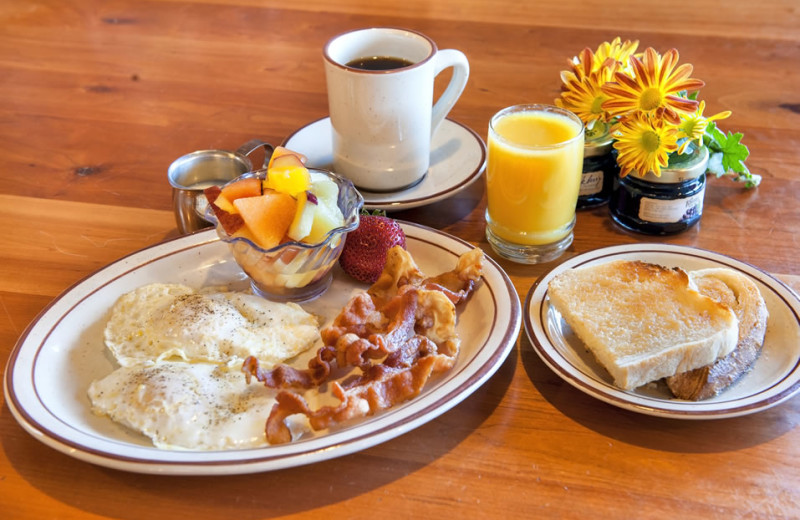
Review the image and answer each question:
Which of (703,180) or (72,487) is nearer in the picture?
(72,487)

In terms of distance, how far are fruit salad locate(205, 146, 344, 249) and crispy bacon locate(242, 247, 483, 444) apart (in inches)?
6.1

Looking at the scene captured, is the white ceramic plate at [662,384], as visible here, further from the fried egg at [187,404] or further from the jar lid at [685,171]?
the fried egg at [187,404]

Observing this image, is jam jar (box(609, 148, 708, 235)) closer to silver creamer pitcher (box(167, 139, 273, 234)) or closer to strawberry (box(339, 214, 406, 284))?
strawberry (box(339, 214, 406, 284))

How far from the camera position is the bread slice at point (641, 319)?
1.22m

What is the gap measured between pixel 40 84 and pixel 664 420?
215 centimetres

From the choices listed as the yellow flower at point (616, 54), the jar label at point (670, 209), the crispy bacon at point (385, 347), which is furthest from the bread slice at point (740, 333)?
the yellow flower at point (616, 54)

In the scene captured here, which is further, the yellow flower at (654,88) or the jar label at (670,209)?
the jar label at (670,209)

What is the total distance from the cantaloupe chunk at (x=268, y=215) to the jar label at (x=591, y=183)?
0.72m

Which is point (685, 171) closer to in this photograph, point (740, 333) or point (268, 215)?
point (740, 333)

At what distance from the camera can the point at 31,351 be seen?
131cm

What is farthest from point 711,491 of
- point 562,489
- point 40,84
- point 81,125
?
point 40,84

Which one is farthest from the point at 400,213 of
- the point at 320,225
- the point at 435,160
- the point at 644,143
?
the point at 644,143

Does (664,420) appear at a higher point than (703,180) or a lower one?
lower

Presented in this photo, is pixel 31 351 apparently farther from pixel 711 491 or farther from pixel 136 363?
pixel 711 491
